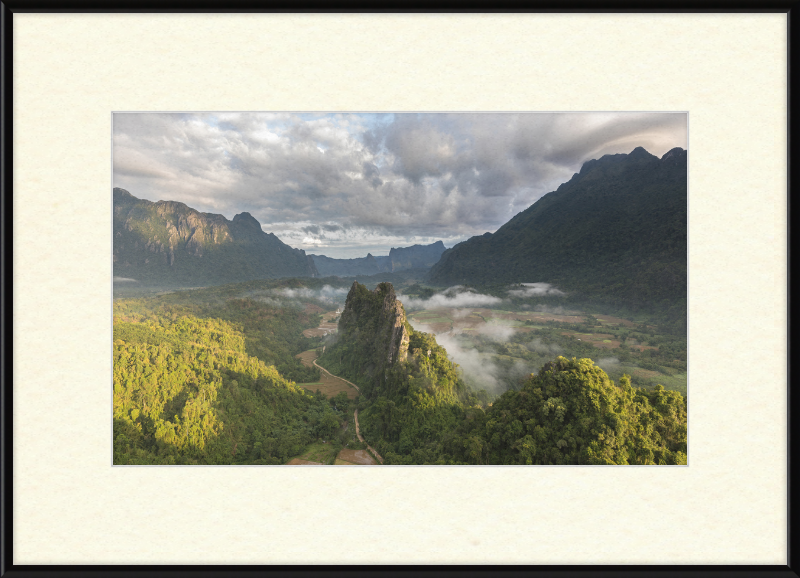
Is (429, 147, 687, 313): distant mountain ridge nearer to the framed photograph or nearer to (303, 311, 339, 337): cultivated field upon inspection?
the framed photograph

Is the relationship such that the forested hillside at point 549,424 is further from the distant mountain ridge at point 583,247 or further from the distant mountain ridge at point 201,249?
the distant mountain ridge at point 201,249

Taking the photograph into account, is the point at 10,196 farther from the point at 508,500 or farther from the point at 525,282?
the point at 525,282

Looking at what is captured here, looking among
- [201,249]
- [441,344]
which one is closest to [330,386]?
[441,344]

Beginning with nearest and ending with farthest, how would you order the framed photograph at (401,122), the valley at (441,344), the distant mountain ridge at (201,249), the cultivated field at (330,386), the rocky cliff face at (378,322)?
the framed photograph at (401,122) → the valley at (441,344) → the distant mountain ridge at (201,249) → the rocky cliff face at (378,322) → the cultivated field at (330,386)

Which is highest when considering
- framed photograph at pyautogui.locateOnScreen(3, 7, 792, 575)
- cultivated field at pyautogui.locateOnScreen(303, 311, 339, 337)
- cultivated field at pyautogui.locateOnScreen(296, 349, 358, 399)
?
framed photograph at pyautogui.locateOnScreen(3, 7, 792, 575)

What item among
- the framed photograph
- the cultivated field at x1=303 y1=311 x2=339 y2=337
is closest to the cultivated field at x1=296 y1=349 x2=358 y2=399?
the cultivated field at x1=303 y1=311 x2=339 y2=337

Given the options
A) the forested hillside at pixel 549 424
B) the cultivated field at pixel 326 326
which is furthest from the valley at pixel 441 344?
the cultivated field at pixel 326 326
